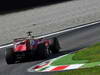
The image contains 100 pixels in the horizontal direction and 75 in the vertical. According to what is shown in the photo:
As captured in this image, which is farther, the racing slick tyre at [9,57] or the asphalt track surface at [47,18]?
the asphalt track surface at [47,18]

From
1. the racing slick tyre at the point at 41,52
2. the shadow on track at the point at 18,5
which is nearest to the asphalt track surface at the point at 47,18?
the shadow on track at the point at 18,5

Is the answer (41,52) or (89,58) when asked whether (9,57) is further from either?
(89,58)

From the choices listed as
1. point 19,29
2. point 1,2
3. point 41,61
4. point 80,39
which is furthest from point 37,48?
point 1,2

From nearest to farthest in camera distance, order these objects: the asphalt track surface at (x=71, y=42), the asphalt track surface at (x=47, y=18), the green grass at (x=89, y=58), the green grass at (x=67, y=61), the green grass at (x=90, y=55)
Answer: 1. the green grass at (x=89, y=58)
2. the green grass at (x=90, y=55)
3. the green grass at (x=67, y=61)
4. the asphalt track surface at (x=71, y=42)
5. the asphalt track surface at (x=47, y=18)

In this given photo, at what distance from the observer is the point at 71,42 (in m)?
20.3

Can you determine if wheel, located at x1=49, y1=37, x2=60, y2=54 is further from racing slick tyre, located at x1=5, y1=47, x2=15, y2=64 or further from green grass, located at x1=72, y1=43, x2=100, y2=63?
green grass, located at x1=72, y1=43, x2=100, y2=63

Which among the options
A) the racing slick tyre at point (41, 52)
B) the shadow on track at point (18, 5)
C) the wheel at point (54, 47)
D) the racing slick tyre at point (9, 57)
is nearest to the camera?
the racing slick tyre at point (41, 52)

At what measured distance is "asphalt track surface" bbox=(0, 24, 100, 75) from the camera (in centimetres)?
1487

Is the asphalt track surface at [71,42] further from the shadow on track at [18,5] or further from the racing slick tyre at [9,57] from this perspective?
the shadow on track at [18,5]

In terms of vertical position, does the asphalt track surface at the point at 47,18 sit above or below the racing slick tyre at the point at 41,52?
below

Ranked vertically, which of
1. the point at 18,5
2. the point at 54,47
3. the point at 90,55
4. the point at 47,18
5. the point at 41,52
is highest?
the point at 90,55

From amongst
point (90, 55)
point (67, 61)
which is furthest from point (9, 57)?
point (90, 55)

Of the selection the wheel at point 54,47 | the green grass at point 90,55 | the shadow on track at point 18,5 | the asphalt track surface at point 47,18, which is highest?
the green grass at point 90,55

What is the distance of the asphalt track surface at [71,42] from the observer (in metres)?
14.9
